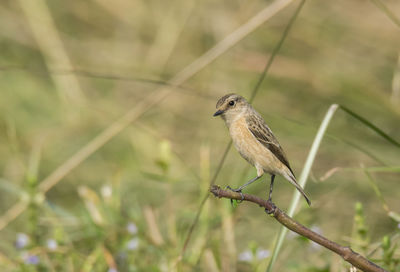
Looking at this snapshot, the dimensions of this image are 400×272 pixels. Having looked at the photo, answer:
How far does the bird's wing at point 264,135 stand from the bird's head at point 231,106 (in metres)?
0.04

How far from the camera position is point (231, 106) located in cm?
242

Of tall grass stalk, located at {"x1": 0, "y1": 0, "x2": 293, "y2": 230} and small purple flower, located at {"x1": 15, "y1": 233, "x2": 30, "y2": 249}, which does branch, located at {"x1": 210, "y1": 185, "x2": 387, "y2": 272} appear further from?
small purple flower, located at {"x1": 15, "y1": 233, "x2": 30, "y2": 249}

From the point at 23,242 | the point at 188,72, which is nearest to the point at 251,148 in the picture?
the point at 188,72

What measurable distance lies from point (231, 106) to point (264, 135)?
154mm

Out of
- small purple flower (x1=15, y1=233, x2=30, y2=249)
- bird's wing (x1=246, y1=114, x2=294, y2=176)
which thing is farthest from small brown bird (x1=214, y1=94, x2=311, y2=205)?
small purple flower (x1=15, y1=233, x2=30, y2=249)

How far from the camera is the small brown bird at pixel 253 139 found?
7.63ft

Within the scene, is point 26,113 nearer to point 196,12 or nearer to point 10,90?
point 10,90

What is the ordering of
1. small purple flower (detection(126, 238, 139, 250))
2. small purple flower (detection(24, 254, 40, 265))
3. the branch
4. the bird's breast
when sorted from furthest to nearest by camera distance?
small purple flower (detection(126, 238, 139, 250))
small purple flower (detection(24, 254, 40, 265))
the bird's breast
the branch

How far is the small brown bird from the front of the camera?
2.33 m

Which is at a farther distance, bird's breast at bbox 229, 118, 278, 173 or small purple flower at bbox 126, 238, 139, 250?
small purple flower at bbox 126, 238, 139, 250

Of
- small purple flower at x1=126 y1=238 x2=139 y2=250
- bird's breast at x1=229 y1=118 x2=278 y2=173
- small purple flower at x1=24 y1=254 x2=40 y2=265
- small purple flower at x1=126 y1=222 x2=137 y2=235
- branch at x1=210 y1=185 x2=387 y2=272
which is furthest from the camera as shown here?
small purple flower at x1=126 y1=222 x2=137 y2=235

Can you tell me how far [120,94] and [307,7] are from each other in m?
1.91

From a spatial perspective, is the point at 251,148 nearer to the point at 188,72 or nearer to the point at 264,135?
the point at 264,135

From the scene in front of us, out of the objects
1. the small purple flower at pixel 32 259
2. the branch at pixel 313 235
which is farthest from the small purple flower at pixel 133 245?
the branch at pixel 313 235
